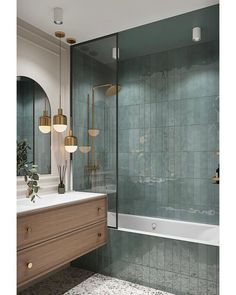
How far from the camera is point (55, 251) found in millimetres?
2189

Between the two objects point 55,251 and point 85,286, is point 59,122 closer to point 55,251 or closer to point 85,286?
point 55,251

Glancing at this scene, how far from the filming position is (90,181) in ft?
10.0

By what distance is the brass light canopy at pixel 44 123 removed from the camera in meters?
2.72

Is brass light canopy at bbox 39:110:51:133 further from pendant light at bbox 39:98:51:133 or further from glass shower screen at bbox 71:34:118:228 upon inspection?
glass shower screen at bbox 71:34:118:228

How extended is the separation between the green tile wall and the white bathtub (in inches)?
2.7

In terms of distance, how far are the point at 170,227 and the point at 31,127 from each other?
2005 millimetres

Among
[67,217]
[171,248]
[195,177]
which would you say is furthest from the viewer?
[195,177]

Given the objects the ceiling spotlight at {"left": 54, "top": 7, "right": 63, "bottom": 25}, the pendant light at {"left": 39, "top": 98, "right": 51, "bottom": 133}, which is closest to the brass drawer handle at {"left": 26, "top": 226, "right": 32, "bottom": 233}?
the pendant light at {"left": 39, "top": 98, "right": 51, "bottom": 133}

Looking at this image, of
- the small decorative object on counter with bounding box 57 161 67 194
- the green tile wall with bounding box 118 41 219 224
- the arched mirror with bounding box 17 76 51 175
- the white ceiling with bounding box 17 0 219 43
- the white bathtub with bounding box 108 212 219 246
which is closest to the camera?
the white ceiling with bounding box 17 0 219 43

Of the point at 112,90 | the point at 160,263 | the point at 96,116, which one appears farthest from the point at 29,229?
the point at 112,90

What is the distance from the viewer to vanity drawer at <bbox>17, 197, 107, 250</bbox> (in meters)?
1.91
